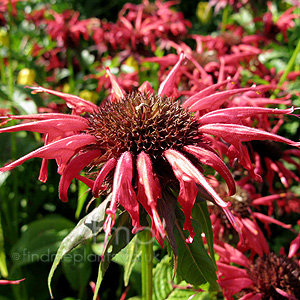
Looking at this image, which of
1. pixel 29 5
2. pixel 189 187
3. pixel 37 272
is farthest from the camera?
pixel 29 5

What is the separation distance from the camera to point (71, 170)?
57 cm

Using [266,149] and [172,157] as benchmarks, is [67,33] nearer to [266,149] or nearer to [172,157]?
[266,149]

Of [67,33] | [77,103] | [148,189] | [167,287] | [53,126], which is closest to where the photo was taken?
[148,189]

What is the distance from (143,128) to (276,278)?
50 cm

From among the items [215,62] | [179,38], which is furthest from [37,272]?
[179,38]

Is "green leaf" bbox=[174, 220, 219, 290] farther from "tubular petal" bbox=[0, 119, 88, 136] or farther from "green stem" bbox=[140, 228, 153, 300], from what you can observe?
"tubular petal" bbox=[0, 119, 88, 136]

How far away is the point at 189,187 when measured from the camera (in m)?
0.52

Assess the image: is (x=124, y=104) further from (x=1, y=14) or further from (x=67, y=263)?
(x=1, y=14)

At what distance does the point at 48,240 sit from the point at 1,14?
1.11 meters

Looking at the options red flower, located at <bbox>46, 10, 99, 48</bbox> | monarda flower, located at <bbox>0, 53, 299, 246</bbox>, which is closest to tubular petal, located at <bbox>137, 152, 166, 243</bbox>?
monarda flower, located at <bbox>0, 53, 299, 246</bbox>

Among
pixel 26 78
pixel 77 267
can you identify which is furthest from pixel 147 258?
pixel 26 78

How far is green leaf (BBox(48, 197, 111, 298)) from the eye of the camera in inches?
21.0

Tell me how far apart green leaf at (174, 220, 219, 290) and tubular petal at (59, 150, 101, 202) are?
0.20m

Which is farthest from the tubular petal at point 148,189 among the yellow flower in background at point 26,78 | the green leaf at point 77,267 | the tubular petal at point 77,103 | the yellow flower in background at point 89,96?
the yellow flower in background at point 26,78
